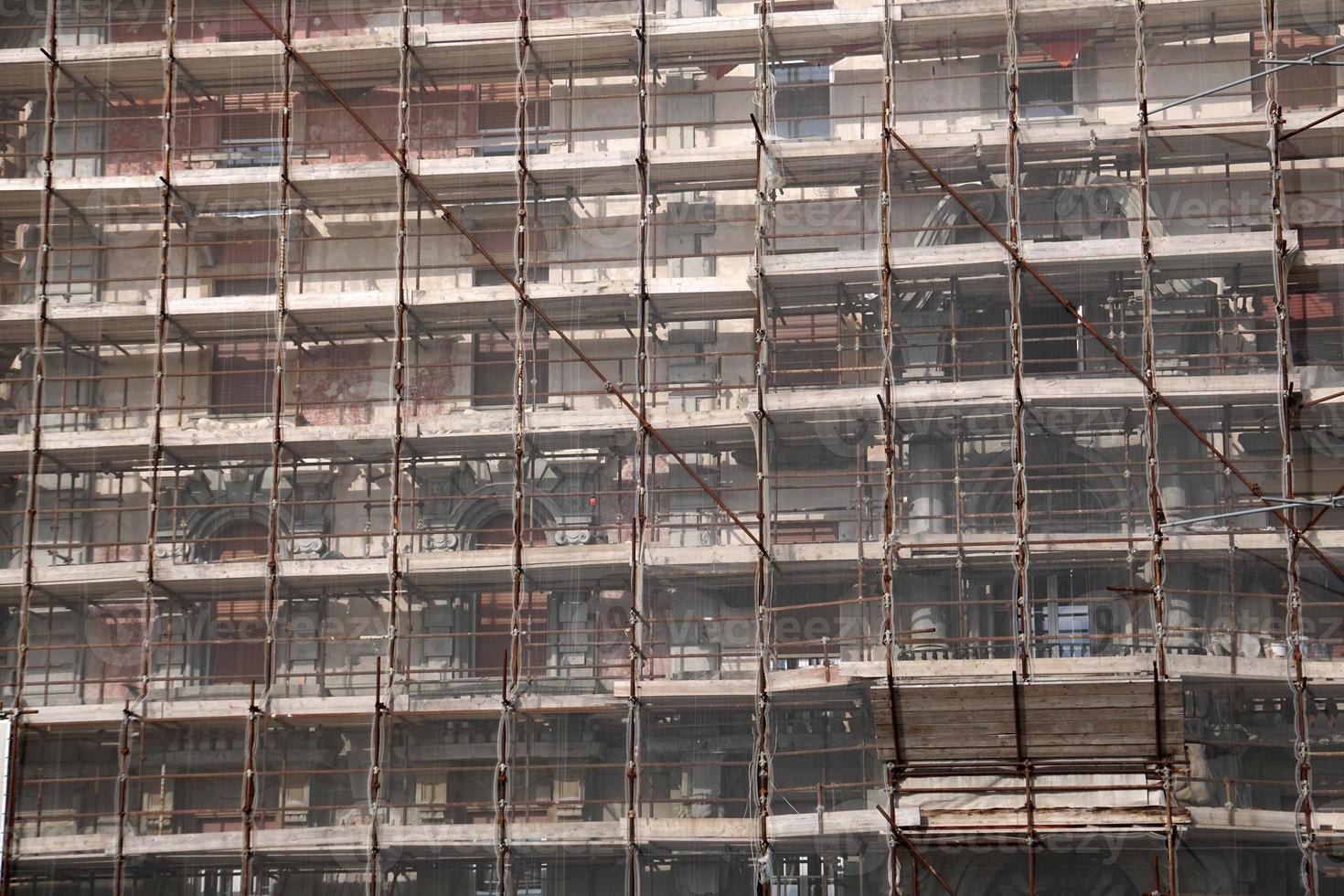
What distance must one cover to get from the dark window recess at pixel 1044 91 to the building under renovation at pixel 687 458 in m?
0.06

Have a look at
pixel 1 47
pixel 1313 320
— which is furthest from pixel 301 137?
pixel 1313 320

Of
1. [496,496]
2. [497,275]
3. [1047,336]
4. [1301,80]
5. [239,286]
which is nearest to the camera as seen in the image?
[496,496]

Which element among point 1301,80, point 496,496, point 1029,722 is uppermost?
point 1301,80

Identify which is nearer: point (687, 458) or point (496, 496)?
point (496, 496)

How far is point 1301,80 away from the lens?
74.7 feet

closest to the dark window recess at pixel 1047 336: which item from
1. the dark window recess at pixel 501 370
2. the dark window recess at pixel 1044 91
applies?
the dark window recess at pixel 1044 91

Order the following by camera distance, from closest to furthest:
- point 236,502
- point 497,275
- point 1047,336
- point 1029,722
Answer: point 1029,722 < point 1047,336 < point 236,502 < point 497,275

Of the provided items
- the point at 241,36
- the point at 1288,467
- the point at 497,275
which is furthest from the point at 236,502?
the point at 1288,467

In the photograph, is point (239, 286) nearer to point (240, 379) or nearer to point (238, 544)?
point (240, 379)

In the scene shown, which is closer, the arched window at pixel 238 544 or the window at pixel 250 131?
the arched window at pixel 238 544

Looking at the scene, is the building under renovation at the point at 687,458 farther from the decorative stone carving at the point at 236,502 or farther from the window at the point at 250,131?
the window at the point at 250,131

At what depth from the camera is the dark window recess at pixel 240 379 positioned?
78.3 ft

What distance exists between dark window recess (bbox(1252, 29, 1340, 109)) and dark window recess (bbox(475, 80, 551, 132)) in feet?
27.3

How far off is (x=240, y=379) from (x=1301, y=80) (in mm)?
12990
